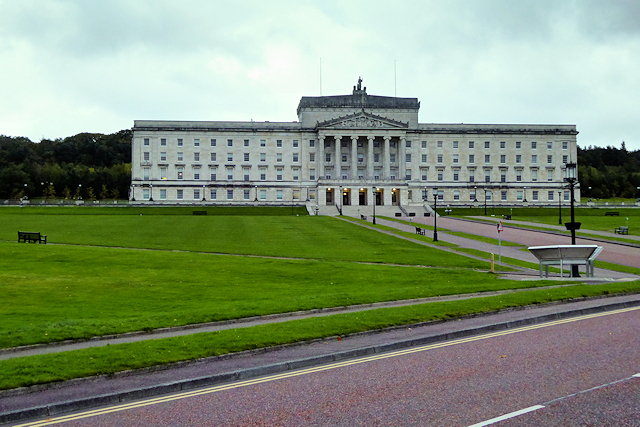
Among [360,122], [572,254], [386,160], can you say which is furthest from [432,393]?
[386,160]

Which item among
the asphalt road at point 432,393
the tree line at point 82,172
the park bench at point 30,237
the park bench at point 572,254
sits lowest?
the asphalt road at point 432,393

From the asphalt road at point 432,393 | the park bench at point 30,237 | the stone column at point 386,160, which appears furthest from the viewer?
the stone column at point 386,160

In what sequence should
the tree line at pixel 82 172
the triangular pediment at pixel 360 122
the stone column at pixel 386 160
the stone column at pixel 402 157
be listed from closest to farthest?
the triangular pediment at pixel 360 122
the stone column at pixel 386 160
the stone column at pixel 402 157
the tree line at pixel 82 172

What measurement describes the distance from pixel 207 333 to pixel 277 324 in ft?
7.27

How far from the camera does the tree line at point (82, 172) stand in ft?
470

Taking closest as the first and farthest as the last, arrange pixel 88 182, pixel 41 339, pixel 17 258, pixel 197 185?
pixel 41 339
pixel 17 258
pixel 197 185
pixel 88 182

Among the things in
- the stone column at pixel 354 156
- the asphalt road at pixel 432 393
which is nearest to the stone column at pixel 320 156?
the stone column at pixel 354 156

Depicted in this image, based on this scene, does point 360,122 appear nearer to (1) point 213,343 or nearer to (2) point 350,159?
(2) point 350,159

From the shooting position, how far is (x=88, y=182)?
511 ft

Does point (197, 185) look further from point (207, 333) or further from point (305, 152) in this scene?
point (207, 333)

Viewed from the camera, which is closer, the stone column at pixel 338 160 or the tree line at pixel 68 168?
the stone column at pixel 338 160

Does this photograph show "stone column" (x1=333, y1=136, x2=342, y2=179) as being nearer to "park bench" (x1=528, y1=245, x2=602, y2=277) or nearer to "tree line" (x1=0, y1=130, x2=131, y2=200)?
"tree line" (x1=0, y1=130, x2=131, y2=200)

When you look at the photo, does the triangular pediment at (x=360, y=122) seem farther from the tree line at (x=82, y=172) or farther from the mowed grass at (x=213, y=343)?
the mowed grass at (x=213, y=343)

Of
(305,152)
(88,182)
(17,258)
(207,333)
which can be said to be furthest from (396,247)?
(88,182)
